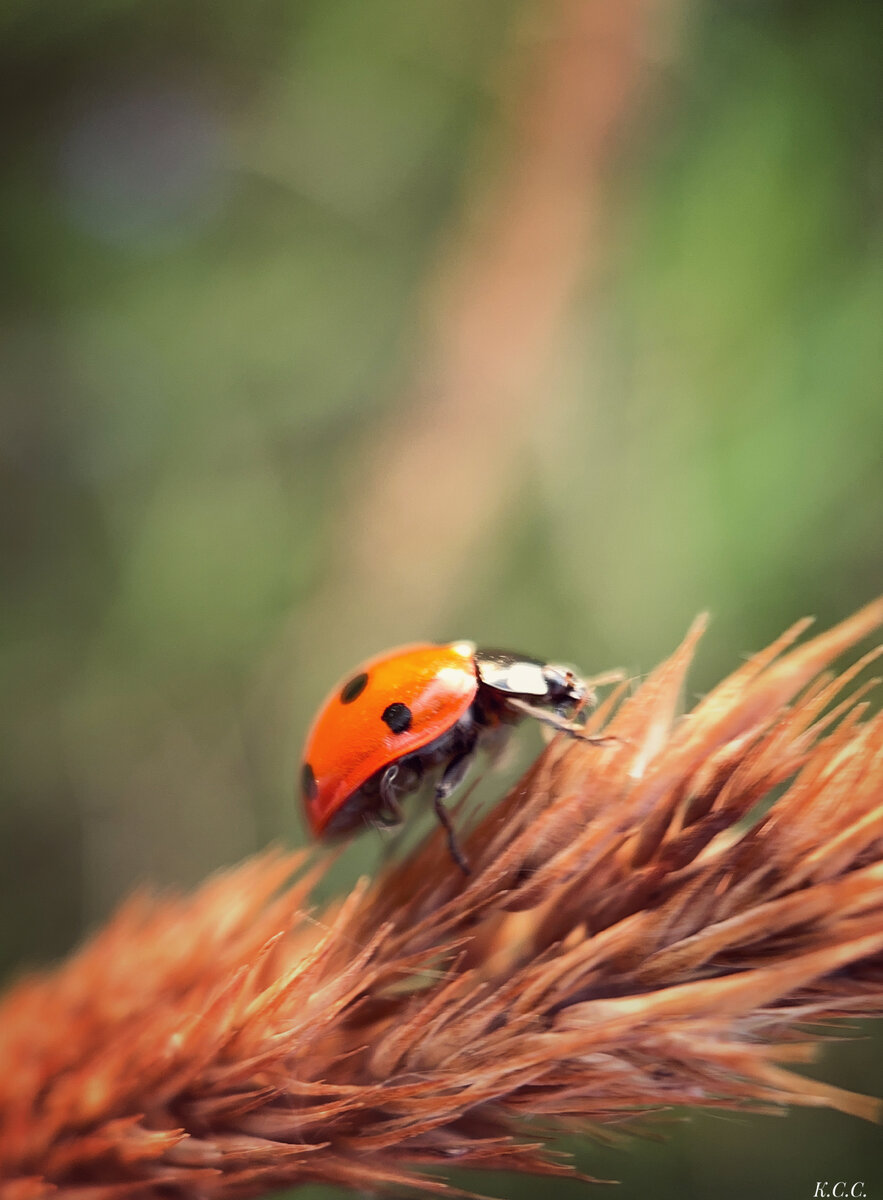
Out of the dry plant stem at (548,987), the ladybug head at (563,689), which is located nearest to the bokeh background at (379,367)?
the ladybug head at (563,689)

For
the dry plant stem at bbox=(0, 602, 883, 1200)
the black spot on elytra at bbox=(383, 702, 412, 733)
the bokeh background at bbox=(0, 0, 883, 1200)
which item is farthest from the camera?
the bokeh background at bbox=(0, 0, 883, 1200)

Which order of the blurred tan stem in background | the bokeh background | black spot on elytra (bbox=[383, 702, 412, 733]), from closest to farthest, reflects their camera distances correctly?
black spot on elytra (bbox=[383, 702, 412, 733])
the bokeh background
the blurred tan stem in background

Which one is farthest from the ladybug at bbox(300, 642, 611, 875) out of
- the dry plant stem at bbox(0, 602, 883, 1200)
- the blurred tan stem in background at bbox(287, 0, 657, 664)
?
the blurred tan stem in background at bbox(287, 0, 657, 664)

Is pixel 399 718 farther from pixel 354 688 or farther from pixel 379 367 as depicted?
pixel 379 367

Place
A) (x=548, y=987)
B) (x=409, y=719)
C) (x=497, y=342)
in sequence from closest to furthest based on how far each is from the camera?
(x=548, y=987)
(x=409, y=719)
(x=497, y=342)

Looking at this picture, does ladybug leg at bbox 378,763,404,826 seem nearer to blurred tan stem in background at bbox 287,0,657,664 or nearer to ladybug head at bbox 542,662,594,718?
ladybug head at bbox 542,662,594,718

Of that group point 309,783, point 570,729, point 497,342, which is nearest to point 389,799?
point 309,783

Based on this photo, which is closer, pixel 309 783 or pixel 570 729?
pixel 570 729

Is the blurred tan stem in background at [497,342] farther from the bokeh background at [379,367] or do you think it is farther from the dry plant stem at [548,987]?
the dry plant stem at [548,987]
